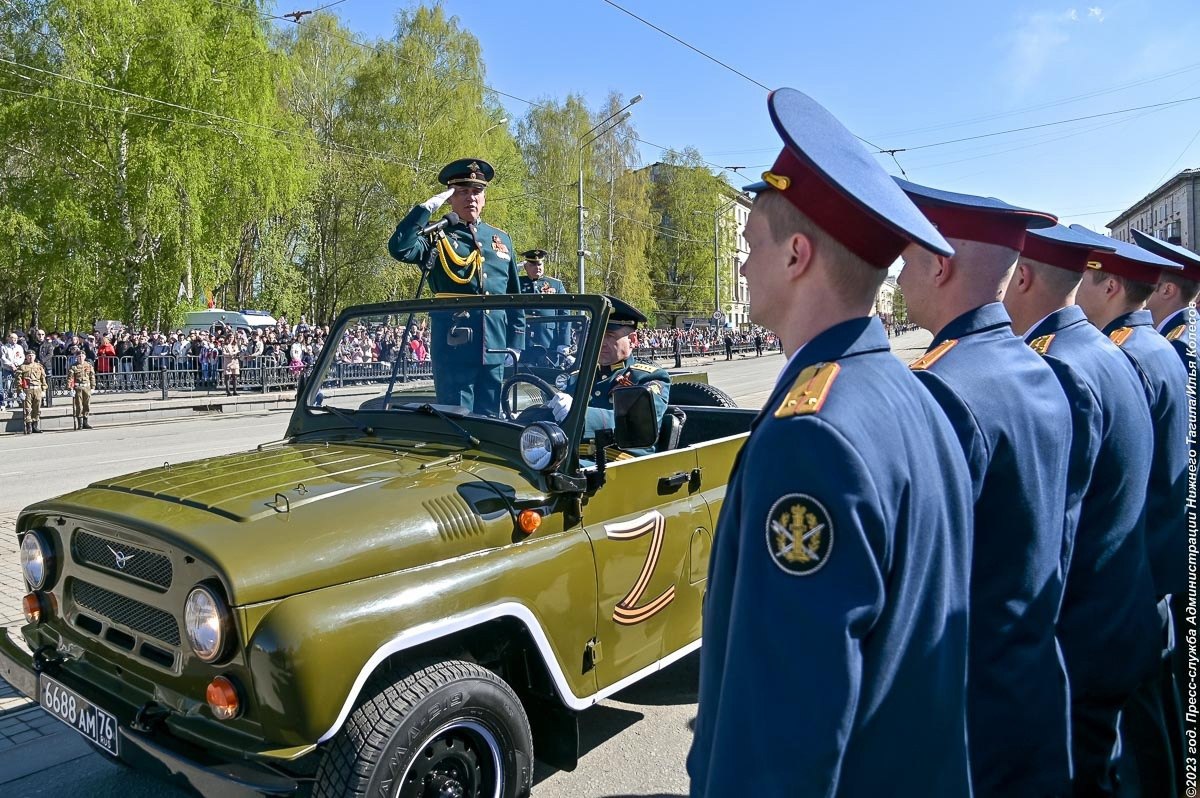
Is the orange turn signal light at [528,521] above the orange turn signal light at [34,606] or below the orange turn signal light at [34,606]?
above

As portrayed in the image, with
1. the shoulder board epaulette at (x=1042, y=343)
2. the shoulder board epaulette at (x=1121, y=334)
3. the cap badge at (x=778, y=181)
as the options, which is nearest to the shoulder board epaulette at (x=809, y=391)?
the cap badge at (x=778, y=181)

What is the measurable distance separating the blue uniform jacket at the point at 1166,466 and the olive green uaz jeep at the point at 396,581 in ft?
5.29

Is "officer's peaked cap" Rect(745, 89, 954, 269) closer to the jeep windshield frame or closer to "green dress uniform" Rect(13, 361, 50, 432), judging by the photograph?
the jeep windshield frame

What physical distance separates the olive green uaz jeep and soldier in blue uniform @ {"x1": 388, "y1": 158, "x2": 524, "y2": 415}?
0.02 m

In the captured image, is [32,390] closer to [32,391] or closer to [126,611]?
[32,391]

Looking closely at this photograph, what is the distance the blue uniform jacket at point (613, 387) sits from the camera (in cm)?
373

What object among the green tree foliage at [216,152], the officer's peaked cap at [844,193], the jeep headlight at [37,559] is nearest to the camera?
the officer's peaked cap at [844,193]

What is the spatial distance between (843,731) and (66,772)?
3478 millimetres

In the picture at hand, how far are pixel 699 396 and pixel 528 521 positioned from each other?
3.03 meters

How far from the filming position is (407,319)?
401 cm

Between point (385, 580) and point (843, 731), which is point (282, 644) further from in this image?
point (843, 731)

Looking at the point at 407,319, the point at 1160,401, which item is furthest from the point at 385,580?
the point at 1160,401

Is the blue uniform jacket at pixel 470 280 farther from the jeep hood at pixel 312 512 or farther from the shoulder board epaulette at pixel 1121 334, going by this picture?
the shoulder board epaulette at pixel 1121 334

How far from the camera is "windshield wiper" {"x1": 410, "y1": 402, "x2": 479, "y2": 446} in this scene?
3449 mm
